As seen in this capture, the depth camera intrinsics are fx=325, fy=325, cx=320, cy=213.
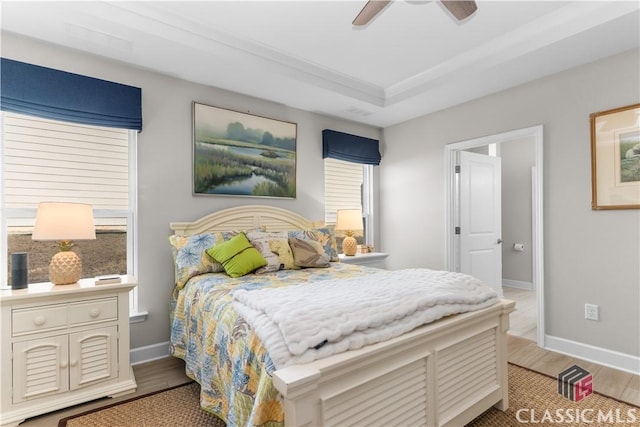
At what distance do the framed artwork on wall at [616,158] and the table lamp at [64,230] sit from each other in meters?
3.77

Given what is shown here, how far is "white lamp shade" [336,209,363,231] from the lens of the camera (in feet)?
12.2

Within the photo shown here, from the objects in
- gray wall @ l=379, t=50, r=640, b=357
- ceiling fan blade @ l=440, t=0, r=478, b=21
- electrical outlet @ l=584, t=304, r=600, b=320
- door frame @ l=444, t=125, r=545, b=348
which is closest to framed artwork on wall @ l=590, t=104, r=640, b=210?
gray wall @ l=379, t=50, r=640, b=357

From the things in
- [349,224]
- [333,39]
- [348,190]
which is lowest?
[349,224]

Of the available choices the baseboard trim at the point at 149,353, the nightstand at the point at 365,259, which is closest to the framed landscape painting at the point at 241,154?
the nightstand at the point at 365,259

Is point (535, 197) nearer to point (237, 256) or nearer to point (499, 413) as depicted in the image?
point (499, 413)

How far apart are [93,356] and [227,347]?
3.88 feet

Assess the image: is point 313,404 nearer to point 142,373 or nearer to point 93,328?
point 93,328

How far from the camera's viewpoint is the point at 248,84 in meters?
3.07

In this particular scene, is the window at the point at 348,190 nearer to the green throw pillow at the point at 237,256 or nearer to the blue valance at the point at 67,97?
the green throw pillow at the point at 237,256

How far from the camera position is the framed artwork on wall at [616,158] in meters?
2.43

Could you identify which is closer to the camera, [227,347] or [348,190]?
[227,347]
